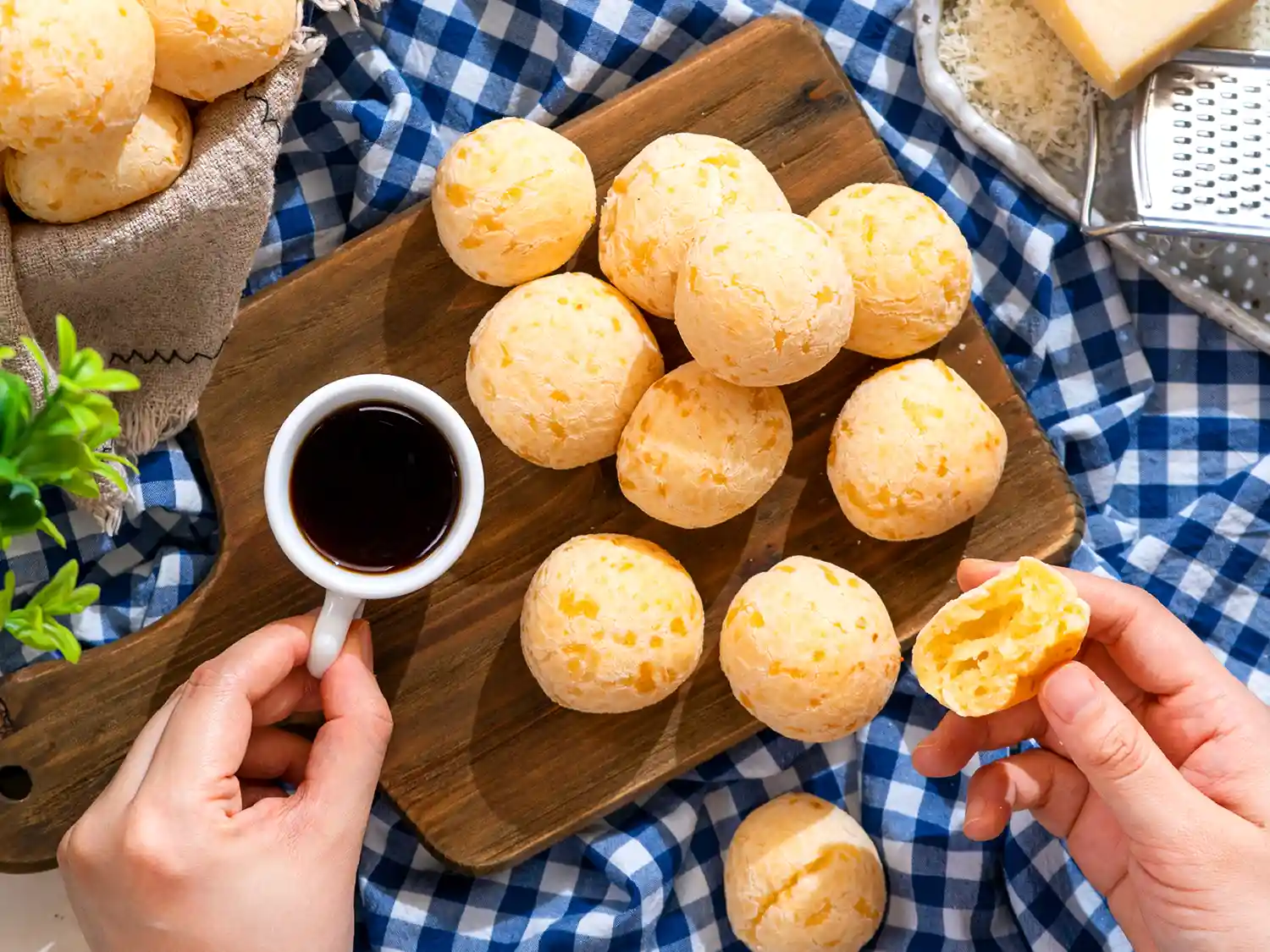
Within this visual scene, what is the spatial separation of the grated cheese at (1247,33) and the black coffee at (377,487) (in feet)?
4.89

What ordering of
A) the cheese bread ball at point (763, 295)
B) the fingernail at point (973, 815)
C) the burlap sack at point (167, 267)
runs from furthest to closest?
the fingernail at point (973, 815) < the burlap sack at point (167, 267) < the cheese bread ball at point (763, 295)

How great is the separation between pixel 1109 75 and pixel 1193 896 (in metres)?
1.26

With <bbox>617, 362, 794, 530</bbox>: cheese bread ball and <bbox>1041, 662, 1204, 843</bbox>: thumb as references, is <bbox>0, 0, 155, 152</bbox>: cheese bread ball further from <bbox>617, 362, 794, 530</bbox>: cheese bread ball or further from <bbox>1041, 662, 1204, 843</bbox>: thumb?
<bbox>1041, 662, 1204, 843</bbox>: thumb

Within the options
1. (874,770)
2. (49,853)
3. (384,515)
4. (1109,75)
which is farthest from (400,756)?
(1109,75)

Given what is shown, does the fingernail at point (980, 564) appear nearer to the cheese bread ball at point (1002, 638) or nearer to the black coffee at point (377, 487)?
the cheese bread ball at point (1002, 638)

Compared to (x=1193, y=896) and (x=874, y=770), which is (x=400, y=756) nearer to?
(x=874, y=770)

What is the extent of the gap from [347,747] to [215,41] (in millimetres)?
1018

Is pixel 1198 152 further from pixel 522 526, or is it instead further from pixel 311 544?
pixel 311 544

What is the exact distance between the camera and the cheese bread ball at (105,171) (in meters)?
1.59

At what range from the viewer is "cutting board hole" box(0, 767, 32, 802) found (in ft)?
6.02

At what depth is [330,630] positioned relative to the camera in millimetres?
1625

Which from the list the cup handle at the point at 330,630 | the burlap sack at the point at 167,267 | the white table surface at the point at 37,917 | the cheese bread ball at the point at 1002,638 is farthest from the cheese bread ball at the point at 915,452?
the white table surface at the point at 37,917

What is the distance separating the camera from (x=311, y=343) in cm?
186

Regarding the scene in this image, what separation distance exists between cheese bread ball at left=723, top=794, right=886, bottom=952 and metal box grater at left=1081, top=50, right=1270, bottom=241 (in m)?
1.11
